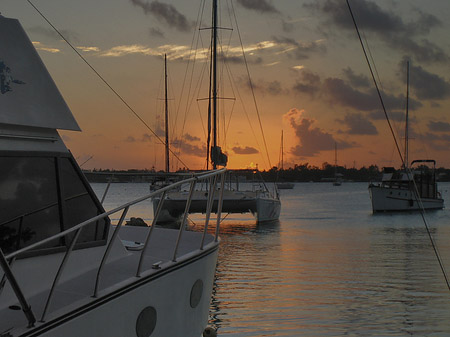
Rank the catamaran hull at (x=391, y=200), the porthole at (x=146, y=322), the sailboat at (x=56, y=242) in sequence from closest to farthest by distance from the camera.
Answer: the sailboat at (x=56, y=242), the porthole at (x=146, y=322), the catamaran hull at (x=391, y=200)

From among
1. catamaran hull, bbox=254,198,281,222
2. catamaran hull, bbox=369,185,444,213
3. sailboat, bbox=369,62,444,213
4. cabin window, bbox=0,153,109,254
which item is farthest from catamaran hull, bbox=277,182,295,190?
cabin window, bbox=0,153,109,254

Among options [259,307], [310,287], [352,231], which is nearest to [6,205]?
[259,307]

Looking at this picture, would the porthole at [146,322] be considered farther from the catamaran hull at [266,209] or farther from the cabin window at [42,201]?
the catamaran hull at [266,209]

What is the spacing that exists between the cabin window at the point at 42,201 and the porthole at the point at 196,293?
1214 mm

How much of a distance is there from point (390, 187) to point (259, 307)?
1500 inches

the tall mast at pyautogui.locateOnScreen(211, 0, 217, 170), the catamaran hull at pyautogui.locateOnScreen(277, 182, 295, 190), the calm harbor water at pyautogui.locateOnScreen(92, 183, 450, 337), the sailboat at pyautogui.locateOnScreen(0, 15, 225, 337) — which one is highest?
the tall mast at pyautogui.locateOnScreen(211, 0, 217, 170)

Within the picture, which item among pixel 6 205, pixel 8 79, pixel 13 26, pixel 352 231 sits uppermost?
pixel 13 26

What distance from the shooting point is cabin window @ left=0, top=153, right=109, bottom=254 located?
4152 mm

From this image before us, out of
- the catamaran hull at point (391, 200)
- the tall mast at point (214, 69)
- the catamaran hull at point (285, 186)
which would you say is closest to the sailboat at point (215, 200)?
the tall mast at point (214, 69)

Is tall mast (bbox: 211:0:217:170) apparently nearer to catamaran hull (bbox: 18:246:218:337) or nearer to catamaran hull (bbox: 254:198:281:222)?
catamaran hull (bbox: 254:198:281:222)

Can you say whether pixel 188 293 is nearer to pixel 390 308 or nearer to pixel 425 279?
pixel 390 308

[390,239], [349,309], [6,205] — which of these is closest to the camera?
[6,205]

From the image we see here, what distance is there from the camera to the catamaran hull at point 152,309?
3.83 m

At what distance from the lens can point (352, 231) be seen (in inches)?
1135
